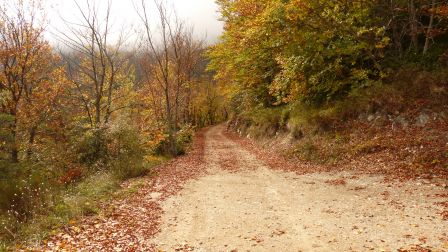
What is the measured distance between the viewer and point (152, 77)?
1195 inches

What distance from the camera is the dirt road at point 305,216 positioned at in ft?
22.5

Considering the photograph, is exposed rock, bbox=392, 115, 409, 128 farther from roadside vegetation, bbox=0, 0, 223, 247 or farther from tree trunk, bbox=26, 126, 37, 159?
tree trunk, bbox=26, 126, 37, 159

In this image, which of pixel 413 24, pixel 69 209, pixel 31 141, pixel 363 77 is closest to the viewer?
pixel 69 209

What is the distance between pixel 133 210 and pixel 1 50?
1305 centimetres

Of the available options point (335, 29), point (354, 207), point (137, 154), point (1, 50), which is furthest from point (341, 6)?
point (1, 50)

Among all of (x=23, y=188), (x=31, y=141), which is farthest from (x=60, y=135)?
(x=23, y=188)

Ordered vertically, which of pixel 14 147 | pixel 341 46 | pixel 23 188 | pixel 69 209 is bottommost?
pixel 69 209

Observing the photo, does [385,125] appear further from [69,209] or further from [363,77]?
[69,209]

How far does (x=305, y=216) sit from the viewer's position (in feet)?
28.2

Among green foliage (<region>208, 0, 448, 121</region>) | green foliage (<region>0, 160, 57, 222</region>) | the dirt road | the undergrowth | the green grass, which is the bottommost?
the dirt road

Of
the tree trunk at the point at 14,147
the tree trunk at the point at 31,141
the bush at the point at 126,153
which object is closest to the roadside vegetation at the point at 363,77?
the bush at the point at 126,153

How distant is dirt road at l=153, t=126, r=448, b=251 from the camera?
6855mm

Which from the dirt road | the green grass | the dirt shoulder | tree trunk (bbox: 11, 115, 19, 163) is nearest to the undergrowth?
the dirt shoulder

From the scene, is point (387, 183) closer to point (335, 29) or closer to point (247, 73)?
point (335, 29)
